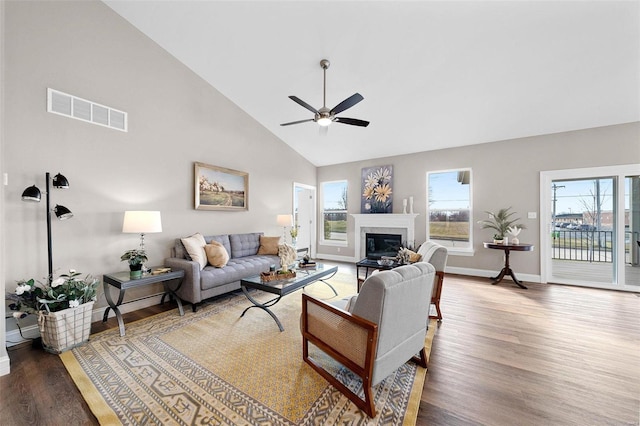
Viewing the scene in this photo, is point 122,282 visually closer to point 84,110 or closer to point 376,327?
point 84,110

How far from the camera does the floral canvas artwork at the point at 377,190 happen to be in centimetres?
613

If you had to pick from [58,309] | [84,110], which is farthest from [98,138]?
[58,309]

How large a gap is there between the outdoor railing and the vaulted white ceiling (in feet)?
6.43

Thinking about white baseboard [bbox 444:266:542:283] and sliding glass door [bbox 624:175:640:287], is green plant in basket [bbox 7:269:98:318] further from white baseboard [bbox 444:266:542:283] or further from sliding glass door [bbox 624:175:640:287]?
sliding glass door [bbox 624:175:640:287]

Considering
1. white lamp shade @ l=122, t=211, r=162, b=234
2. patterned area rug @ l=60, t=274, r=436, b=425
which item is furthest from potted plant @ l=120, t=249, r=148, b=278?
patterned area rug @ l=60, t=274, r=436, b=425

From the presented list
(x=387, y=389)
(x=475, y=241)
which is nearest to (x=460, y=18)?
(x=387, y=389)

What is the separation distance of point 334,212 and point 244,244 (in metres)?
3.07

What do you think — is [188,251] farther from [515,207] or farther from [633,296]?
[633,296]

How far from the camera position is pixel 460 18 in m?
2.75

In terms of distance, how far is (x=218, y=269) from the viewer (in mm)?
3611

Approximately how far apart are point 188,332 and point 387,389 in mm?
2119

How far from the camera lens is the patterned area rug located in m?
1.59

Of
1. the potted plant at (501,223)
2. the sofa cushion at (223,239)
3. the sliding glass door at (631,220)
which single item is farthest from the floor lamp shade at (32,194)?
the sliding glass door at (631,220)

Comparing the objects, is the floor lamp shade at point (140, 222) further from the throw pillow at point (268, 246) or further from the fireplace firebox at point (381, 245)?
the fireplace firebox at point (381, 245)
